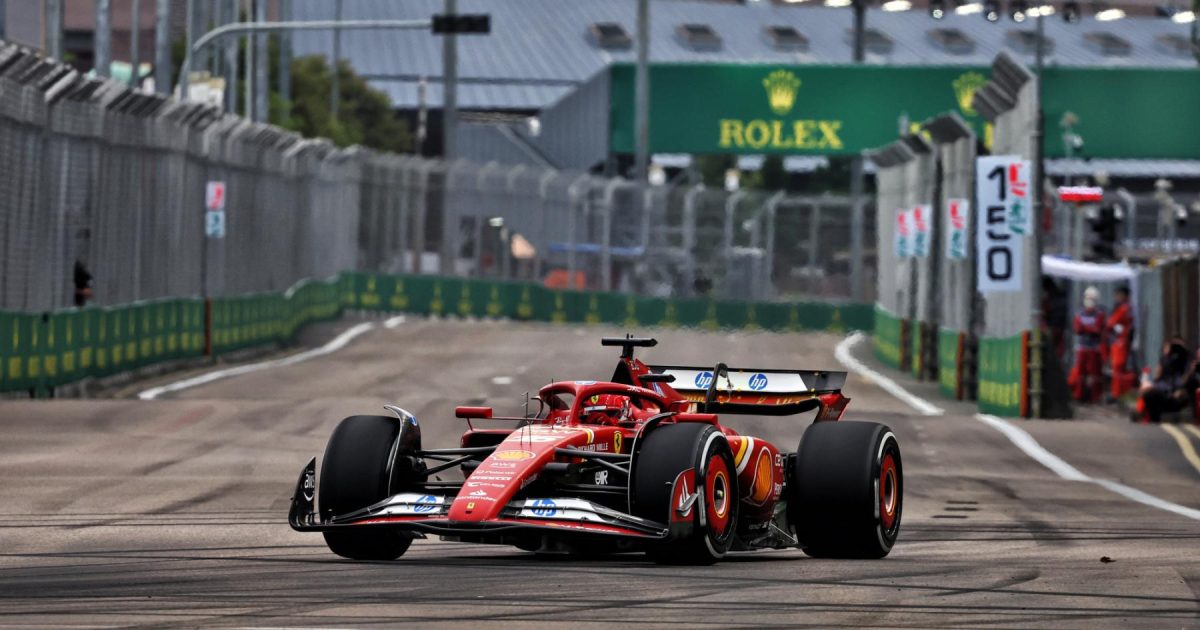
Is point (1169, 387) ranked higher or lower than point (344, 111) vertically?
lower

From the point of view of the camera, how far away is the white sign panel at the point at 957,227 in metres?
29.1

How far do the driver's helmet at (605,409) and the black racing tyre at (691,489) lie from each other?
79cm

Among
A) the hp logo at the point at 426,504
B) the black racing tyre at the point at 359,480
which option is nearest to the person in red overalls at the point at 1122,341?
the black racing tyre at the point at 359,480

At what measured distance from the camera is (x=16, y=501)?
14.1 metres

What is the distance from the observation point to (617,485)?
10.6 meters

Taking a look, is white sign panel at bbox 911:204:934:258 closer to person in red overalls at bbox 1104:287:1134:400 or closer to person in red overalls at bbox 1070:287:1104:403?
person in red overalls at bbox 1070:287:1104:403

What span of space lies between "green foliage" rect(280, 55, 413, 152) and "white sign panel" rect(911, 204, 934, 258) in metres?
39.3

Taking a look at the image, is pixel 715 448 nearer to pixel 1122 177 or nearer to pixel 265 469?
pixel 265 469

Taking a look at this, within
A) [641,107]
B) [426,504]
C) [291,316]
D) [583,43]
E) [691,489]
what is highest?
[583,43]

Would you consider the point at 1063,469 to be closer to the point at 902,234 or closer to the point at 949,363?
the point at 949,363

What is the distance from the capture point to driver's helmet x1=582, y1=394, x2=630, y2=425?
11078 millimetres

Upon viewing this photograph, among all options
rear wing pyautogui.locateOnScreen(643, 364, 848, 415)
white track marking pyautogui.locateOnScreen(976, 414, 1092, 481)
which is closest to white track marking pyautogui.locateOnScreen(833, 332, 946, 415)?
white track marking pyautogui.locateOnScreen(976, 414, 1092, 481)

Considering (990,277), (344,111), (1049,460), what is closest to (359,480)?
(1049,460)

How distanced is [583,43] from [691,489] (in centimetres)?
8463
